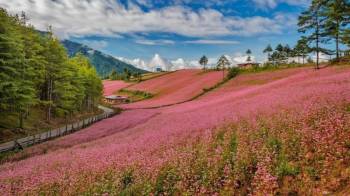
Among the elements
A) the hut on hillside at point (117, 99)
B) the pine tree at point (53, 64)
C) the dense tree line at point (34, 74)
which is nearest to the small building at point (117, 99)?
the hut on hillside at point (117, 99)

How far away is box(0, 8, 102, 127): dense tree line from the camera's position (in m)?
28.9

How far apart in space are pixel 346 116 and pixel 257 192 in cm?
556

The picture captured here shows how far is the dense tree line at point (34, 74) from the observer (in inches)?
1139

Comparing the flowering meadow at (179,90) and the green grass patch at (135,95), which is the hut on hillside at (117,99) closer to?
the green grass patch at (135,95)

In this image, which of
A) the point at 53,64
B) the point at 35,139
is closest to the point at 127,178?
the point at 35,139

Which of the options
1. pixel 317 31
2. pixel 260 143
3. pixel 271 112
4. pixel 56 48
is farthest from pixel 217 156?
pixel 317 31

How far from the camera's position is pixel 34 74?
123 feet

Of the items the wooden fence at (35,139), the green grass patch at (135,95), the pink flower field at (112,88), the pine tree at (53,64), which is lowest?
the wooden fence at (35,139)

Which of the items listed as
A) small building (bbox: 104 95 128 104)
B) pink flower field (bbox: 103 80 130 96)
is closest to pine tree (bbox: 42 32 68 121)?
small building (bbox: 104 95 128 104)

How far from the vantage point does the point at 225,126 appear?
50.6 ft

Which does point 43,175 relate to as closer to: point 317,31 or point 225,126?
point 225,126

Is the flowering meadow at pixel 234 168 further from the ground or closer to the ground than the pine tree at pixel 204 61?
closer to the ground

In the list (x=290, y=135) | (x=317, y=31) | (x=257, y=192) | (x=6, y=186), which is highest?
(x=317, y=31)

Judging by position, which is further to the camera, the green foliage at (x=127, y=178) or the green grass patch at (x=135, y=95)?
the green grass patch at (x=135, y=95)
